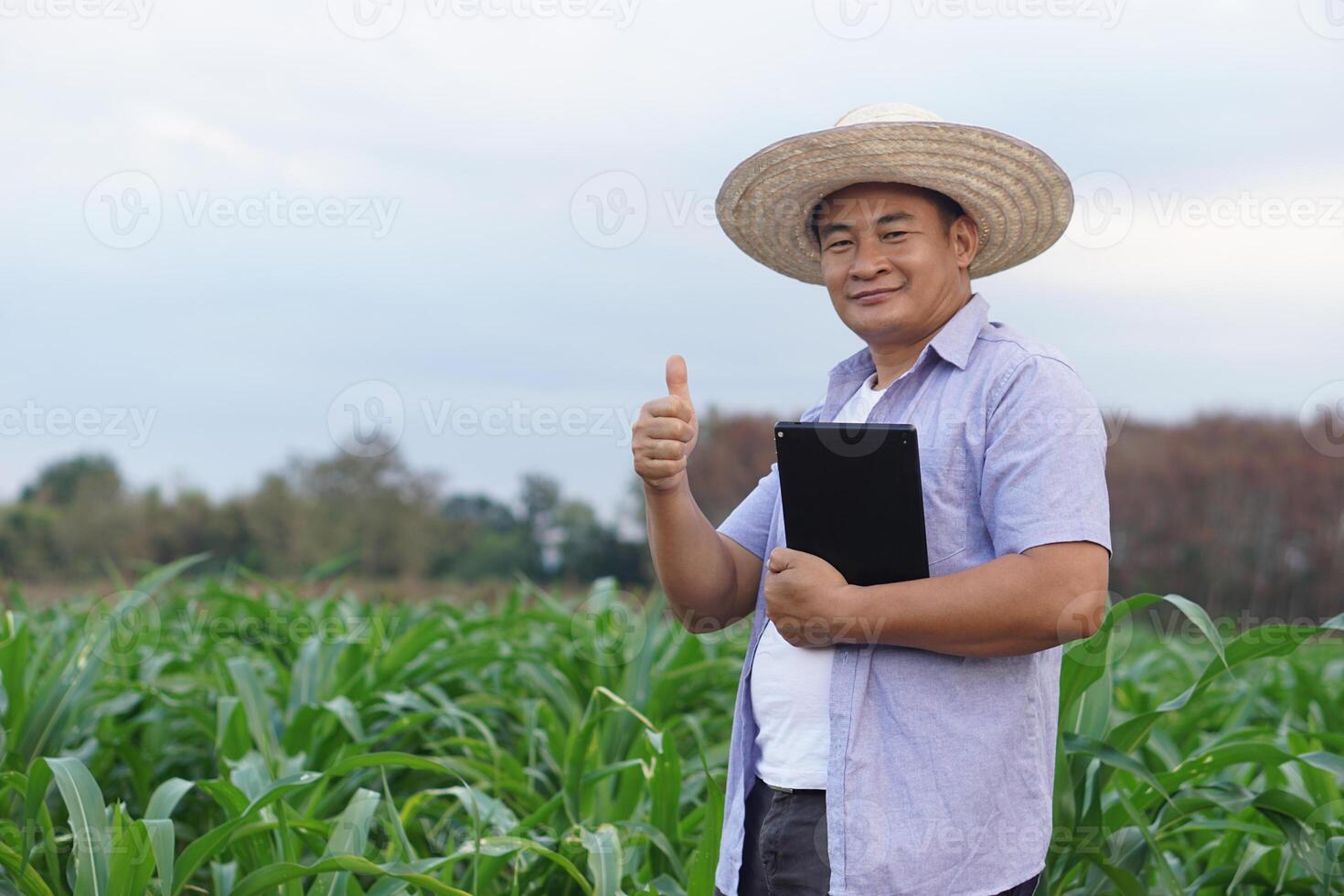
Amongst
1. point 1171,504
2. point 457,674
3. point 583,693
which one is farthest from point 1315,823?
point 1171,504

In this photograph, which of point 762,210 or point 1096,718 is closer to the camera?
point 762,210

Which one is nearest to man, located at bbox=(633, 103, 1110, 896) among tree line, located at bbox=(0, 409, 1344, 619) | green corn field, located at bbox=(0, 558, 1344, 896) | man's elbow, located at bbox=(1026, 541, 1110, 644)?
man's elbow, located at bbox=(1026, 541, 1110, 644)

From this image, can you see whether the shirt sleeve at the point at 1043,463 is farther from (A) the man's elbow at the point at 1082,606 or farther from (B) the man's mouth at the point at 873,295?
(B) the man's mouth at the point at 873,295

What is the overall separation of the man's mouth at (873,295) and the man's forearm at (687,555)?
1.15 ft

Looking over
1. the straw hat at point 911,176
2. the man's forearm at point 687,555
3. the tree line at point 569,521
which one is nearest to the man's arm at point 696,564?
the man's forearm at point 687,555

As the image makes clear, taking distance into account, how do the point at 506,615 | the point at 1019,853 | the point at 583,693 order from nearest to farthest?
1. the point at 1019,853
2. the point at 583,693
3. the point at 506,615

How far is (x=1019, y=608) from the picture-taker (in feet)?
4.20

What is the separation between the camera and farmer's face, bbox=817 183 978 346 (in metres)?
1.52

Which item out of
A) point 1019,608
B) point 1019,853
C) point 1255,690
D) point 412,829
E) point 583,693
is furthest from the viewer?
point 583,693

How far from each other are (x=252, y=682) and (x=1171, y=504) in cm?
879

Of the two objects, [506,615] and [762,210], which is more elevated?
[762,210]

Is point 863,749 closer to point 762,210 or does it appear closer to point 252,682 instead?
point 762,210

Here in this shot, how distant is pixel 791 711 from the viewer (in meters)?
1.45

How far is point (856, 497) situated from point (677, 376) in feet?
0.97
